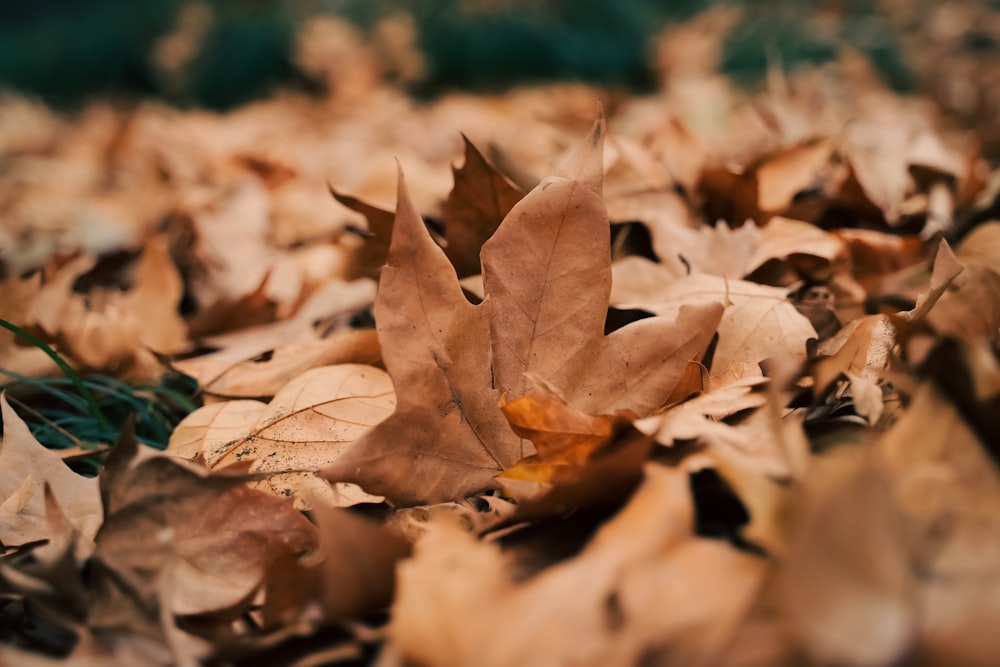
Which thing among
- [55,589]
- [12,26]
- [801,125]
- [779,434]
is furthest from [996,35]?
[12,26]

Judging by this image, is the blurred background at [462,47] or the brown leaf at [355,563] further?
the blurred background at [462,47]

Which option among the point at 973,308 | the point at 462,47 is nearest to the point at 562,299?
the point at 973,308

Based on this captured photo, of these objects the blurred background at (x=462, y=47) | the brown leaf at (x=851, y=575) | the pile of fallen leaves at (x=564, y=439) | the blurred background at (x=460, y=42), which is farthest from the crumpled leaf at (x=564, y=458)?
the blurred background at (x=460, y=42)

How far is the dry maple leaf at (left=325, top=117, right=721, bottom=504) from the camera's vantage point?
19.3 inches

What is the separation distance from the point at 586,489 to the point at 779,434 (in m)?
0.11

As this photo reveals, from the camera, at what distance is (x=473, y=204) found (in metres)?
0.67

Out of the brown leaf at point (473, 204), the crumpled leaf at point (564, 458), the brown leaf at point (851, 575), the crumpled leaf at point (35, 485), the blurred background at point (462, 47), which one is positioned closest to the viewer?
the brown leaf at point (851, 575)

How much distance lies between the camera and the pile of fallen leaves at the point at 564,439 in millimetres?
330

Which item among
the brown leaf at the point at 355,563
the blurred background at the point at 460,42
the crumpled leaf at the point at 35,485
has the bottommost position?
the blurred background at the point at 460,42

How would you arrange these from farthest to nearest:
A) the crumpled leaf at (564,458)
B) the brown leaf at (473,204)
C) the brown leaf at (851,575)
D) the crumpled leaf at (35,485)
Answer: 1. the brown leaf at (473,204)
2. the crumpled leaf at (35,485)
3. the crumpled leaf at (564,458)
4. the brown leaf at (851,575)

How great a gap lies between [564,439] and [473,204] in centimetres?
28

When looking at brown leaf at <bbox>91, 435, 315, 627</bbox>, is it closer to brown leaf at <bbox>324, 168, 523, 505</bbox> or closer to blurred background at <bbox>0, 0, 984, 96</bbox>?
brown leaf at <bbox>324, 168, 523, 505</bbox>

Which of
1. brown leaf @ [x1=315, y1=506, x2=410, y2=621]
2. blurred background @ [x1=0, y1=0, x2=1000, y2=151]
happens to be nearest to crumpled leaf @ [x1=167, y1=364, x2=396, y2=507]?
brown leaf @ [x1=315, y1=506, x2=410, y2=621]

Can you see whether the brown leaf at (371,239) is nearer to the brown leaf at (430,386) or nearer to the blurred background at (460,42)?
the brown leaf at (430,386)
